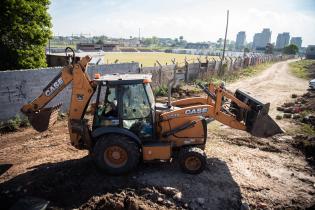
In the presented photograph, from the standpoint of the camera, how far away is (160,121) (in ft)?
24.8

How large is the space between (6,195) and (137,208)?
2.97 meters

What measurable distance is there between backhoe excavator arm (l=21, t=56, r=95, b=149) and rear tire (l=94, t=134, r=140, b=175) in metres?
0.46

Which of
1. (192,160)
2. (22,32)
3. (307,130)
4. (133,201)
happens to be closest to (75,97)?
(133,201)

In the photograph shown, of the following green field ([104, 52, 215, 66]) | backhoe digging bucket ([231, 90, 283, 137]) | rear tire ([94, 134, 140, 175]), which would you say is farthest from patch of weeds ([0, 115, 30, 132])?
green field ([104, 52, 215, 66])

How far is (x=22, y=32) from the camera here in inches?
519

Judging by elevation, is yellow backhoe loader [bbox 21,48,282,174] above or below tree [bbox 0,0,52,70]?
below

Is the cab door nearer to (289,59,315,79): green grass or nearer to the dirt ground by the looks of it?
the dirt ground

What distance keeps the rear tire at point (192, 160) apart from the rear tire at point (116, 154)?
1161 millimetres

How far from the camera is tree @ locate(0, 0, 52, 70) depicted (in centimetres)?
1278

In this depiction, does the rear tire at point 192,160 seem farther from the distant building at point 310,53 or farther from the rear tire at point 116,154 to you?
the distant building at point 310,53

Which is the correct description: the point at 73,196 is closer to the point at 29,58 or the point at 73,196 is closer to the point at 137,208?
the point at 137,208

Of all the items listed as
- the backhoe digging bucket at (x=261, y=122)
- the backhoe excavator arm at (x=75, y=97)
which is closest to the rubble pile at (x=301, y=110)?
the backhoe digging bucket at (x=261, y=122)

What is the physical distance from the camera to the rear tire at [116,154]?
22.8 feet

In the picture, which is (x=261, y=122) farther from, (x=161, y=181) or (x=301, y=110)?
(x=301, y=110)
